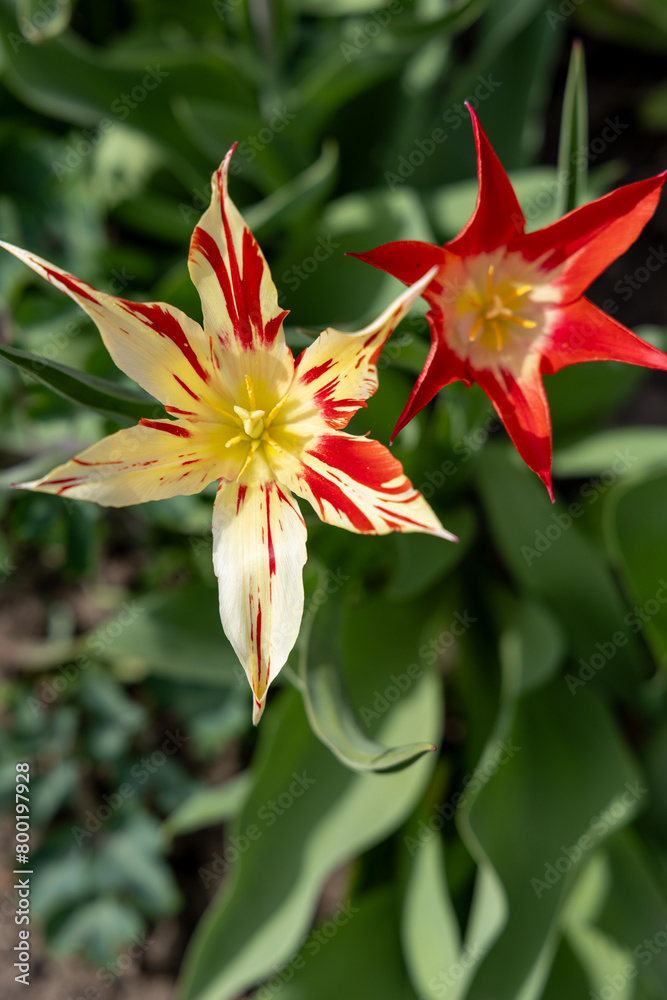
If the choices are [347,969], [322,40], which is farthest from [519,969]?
[322,40]

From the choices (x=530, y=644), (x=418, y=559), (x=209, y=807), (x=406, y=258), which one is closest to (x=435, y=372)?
(x=406, y=258)

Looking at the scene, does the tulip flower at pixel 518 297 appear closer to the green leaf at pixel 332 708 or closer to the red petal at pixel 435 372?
the red petal at pixel 435 372

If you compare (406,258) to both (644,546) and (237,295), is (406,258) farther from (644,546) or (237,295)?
(644,546)

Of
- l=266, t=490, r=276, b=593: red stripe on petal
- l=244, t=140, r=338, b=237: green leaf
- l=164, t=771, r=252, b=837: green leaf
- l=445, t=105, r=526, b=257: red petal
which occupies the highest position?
l=244, t=140, r=338, b=237: green leaf

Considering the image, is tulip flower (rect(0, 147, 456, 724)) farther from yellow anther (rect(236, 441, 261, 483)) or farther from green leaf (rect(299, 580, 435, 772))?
green leaf (rect(299, 580, 435, 772))

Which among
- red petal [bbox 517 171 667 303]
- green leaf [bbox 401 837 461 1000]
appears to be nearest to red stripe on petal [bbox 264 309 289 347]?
red petal [bbox 517 171 667 303]


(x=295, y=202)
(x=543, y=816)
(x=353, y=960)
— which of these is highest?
(x=295, y=202)
